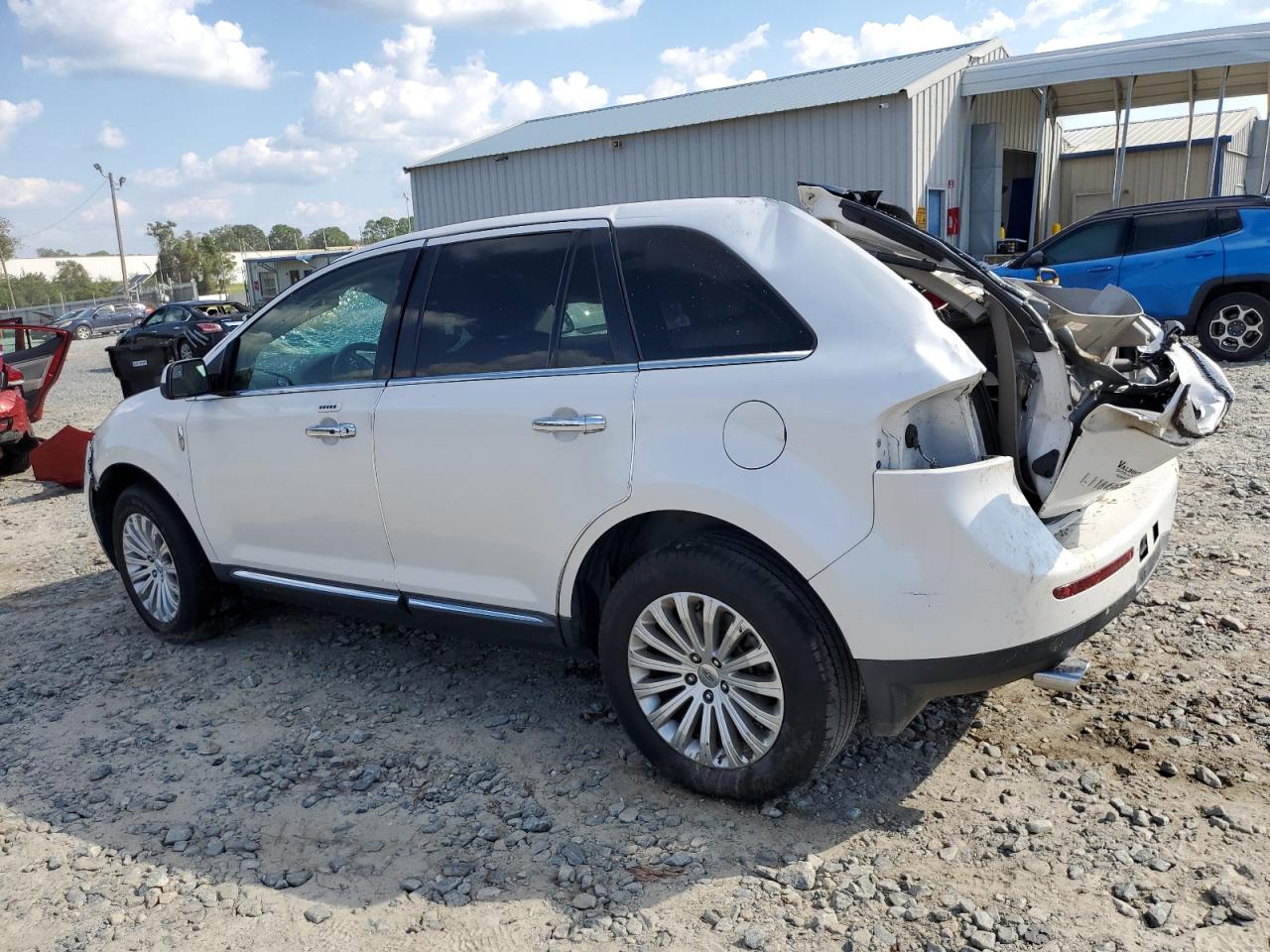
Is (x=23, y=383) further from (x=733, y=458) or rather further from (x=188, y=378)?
(x=733, y=458)

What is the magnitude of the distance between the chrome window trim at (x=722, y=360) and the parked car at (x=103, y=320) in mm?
42118

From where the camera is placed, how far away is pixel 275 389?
4148 mm

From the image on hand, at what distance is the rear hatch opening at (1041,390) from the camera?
276 centimetres

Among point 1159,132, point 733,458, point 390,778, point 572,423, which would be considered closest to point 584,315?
point 572,423

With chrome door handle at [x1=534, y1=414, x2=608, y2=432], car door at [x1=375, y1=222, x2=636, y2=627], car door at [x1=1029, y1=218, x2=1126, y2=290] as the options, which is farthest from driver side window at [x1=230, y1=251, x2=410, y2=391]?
car door at [x1=1029, y1=218, x2=1126, y2=290]

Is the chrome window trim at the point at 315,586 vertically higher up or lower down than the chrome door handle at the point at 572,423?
lower down

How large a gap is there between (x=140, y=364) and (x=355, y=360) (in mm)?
6649

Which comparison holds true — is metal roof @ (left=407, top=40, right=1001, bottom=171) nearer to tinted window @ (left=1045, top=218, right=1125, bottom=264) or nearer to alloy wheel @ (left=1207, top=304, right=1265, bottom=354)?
tinted window @ (left=1045, top=218, right=1125, bottom=264)

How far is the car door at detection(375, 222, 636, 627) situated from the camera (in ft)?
10.5

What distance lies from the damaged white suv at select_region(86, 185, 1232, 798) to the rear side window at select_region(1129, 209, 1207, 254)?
27.1 feet

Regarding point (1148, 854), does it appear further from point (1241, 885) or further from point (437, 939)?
point (437, 939)

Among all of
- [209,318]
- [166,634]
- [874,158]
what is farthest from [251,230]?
[166,634]

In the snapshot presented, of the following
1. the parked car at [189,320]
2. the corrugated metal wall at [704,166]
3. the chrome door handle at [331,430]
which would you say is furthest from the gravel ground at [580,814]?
the parked car at [189,320]

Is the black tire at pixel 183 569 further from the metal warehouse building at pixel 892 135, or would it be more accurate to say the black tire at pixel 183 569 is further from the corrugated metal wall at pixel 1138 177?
the corrugated metal wall at pixel 1138 177
